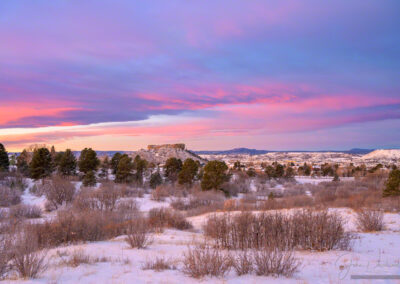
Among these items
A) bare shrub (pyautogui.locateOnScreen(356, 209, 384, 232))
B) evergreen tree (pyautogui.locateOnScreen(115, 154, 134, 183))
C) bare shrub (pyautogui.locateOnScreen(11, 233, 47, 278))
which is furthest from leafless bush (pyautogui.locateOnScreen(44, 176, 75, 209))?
bare shrub (pyautogui.locateOnScreen(356, 209, 384, 232))

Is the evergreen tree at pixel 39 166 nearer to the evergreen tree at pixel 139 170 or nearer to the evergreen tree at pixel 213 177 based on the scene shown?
the evergreen tree at pixel 139 170

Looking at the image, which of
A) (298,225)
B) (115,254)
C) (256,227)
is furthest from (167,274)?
(298,225)

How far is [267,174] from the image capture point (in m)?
54.8

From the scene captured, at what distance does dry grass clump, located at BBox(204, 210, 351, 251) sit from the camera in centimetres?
891

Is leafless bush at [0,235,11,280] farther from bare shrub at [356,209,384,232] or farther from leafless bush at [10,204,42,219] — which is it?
leafless bush at [10,204,42,219]

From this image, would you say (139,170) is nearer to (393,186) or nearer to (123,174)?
(123,174)

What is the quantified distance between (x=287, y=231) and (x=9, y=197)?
77.3 feet

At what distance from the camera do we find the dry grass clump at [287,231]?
891 centimetres

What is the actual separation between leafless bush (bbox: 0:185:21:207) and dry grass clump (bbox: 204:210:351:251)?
20.9m

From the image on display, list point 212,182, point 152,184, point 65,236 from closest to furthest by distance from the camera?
1. point 65,236
2. point 212,182
3. point 152,184

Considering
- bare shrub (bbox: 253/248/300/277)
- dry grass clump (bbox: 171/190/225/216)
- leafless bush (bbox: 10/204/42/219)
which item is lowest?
dry grass clump (bbox: 171/190/225/216)

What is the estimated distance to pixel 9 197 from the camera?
24203mm

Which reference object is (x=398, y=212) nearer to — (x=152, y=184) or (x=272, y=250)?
(x=272, y=250)

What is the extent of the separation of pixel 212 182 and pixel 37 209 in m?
18.4
